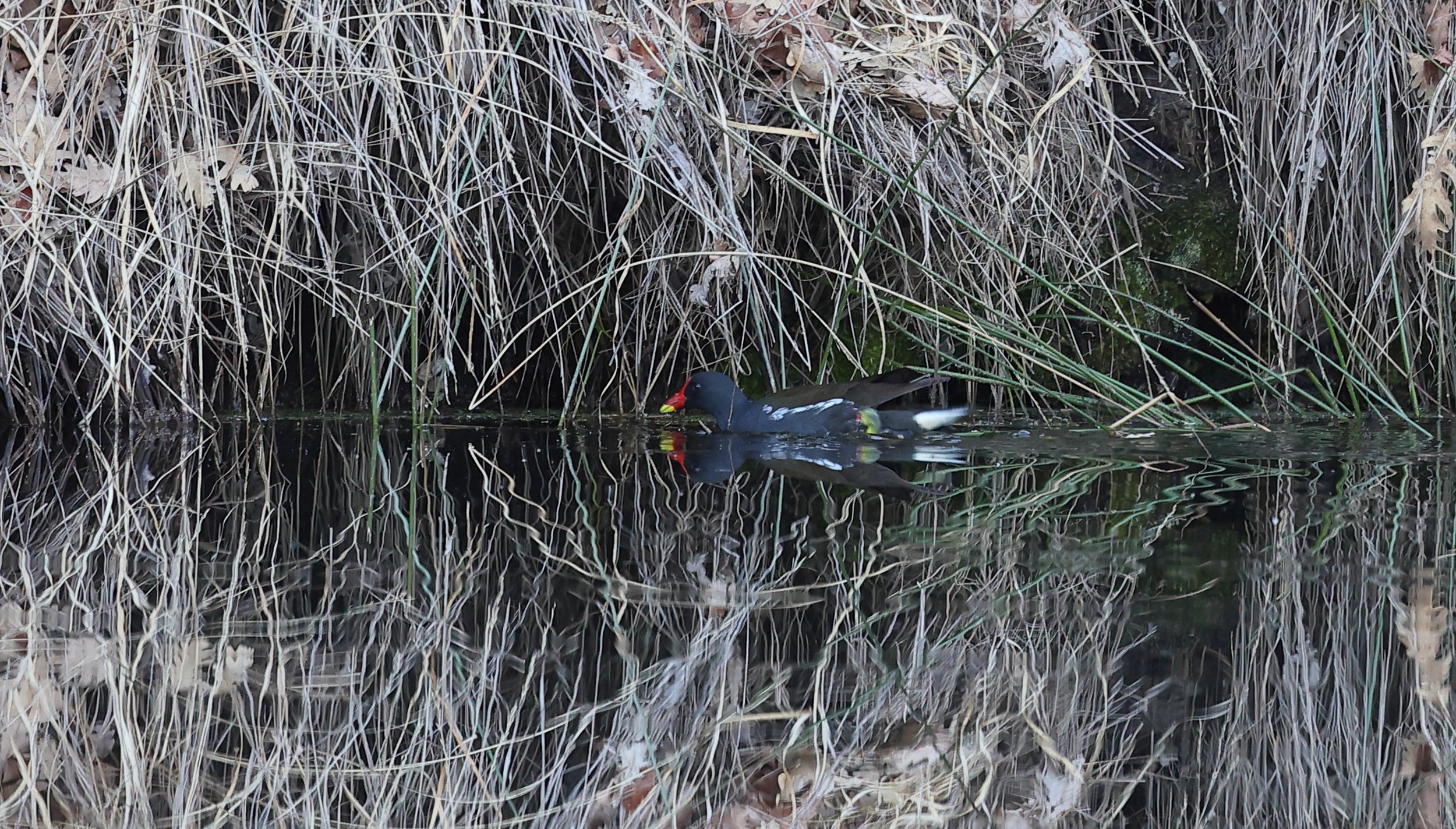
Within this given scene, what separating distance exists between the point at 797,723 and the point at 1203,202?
13.0 feet

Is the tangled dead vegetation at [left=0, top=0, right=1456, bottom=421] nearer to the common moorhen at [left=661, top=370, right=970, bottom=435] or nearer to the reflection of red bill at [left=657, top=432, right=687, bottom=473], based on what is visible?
the common moorhen at [left=661, top=370, right=970, bottom=435]

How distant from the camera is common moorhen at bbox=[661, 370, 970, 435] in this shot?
4.23 m

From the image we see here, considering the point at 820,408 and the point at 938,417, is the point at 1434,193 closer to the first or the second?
the point at 938,417

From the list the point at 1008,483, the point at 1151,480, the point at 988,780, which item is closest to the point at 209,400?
the point at 1008,483

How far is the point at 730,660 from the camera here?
5.98 ft

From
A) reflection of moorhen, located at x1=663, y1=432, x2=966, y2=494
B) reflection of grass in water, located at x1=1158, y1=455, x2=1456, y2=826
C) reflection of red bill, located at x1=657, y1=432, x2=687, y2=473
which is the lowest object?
reflection of grass in water, located at x1=1158, y1=455, x2=1456, y2=826

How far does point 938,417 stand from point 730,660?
2.58m

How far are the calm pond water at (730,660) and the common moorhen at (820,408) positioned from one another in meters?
1.20

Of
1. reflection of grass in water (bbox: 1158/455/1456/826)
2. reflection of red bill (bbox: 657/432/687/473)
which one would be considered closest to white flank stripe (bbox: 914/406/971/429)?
reflection of red bill (bbox: 657/432/687/473)

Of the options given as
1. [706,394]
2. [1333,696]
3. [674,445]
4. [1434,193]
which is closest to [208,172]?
[674,445]

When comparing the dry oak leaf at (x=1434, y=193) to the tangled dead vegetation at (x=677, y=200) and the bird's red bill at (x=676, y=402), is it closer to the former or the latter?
the tangled dead vegetation at (x=677, y=200)

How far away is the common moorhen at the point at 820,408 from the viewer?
4230 mm

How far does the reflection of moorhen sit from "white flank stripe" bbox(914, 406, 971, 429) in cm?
25

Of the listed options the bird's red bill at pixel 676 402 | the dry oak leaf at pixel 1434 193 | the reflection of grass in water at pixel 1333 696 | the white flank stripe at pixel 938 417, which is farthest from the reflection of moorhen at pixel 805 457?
the dry oak leaf at pixel 1434 193
